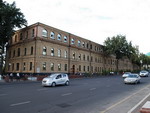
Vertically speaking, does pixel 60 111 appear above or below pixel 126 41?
below

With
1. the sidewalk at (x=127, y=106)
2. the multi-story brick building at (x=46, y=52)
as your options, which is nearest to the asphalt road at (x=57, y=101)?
the sidewalk at (x=127, y=106)

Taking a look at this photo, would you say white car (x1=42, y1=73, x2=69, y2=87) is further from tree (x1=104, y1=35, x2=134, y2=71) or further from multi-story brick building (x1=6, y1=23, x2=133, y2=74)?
tree (x1=104, y1=35, x2=134, y2=71)

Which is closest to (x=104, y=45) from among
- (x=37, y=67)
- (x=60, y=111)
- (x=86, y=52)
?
(x=86, y=52)

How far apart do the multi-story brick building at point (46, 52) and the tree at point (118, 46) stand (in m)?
14.3

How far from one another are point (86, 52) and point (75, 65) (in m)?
8.42

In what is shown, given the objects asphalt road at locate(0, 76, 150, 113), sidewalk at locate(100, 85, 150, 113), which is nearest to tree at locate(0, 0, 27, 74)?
asphalt road at locate(0, 76, 150, 113)

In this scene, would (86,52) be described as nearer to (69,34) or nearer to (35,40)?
(69,34)

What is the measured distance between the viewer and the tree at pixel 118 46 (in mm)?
65625

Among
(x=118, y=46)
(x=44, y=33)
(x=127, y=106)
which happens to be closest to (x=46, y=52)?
(x=44, y=33)

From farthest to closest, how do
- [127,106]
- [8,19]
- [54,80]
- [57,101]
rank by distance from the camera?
[8,19]
[54,80]
[57,101]
[127,106]

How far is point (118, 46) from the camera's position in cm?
6594

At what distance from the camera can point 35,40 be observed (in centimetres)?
3678

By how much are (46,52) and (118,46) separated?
3728 cm

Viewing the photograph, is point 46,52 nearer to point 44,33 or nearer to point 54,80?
point 44,33
